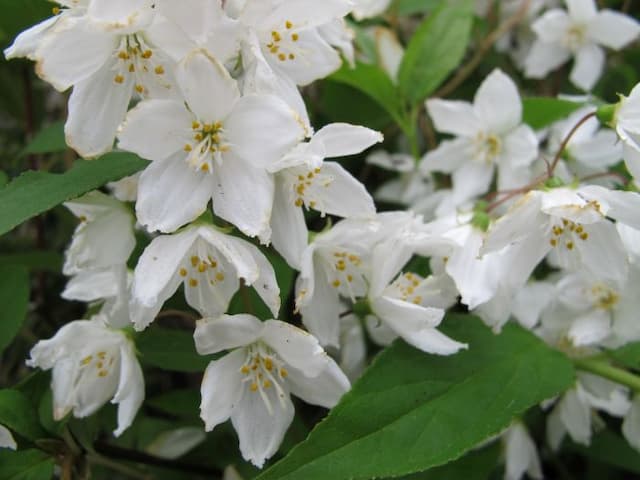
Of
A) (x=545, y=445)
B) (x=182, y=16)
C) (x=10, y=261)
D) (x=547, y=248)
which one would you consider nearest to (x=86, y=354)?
(x=10, y=261)

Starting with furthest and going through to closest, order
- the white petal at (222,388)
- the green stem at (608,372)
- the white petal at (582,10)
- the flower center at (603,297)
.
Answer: the white petal at (582,10) < the flower center at (603,297) < the green stem at (608,372) < the white petal at (222,388)

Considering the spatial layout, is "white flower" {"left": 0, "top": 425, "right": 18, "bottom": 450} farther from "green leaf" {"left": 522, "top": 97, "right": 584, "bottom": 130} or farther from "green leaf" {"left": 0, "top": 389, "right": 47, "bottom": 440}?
"green leaf" {"left": 522, "top": 97, "right": 584, "bottom": 130}

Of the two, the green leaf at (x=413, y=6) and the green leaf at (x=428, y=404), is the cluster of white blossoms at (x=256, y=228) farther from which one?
A: the green leaf at (x=413, y=6)

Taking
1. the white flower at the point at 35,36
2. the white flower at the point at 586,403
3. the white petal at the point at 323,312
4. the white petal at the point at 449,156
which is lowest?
the white flower at the point at 586,403

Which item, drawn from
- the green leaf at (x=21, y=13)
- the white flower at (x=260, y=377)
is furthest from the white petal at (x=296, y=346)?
the green leaf at (x=21, y=13)

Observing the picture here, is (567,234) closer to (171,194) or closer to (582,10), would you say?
(171,194)

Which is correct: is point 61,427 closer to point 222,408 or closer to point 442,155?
point 222,408

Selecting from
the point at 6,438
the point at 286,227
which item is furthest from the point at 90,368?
the point at 286,227

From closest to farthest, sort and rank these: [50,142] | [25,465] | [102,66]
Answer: [102,66]
[25,465]
[50,142]
